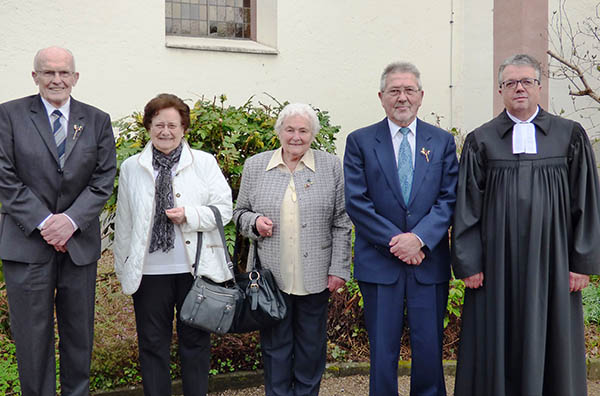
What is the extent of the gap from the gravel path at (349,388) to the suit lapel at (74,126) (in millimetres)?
2308

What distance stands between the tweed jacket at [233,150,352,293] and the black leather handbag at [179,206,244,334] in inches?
14.4

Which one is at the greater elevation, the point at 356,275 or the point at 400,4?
the point at 400,4

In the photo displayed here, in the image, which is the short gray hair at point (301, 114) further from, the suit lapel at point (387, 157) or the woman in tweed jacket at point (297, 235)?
the suit lapel at point (387, 157)

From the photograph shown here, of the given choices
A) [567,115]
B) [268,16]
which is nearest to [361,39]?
[268,16]

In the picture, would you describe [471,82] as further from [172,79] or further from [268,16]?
[172,79]

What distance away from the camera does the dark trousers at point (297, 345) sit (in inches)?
Result: 155

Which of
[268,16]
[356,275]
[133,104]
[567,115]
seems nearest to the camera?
[356,275]

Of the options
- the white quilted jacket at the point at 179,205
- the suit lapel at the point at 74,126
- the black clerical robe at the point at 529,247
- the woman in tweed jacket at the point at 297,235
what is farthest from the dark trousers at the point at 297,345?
the suit lapel at the point at 74,126

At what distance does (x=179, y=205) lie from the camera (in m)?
3.77

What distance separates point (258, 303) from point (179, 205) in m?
0.78

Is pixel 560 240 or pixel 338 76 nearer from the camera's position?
pixel 560 240

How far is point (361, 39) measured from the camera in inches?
349

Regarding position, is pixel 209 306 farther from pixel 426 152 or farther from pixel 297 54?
pixel 297 54

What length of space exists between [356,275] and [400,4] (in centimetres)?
628
